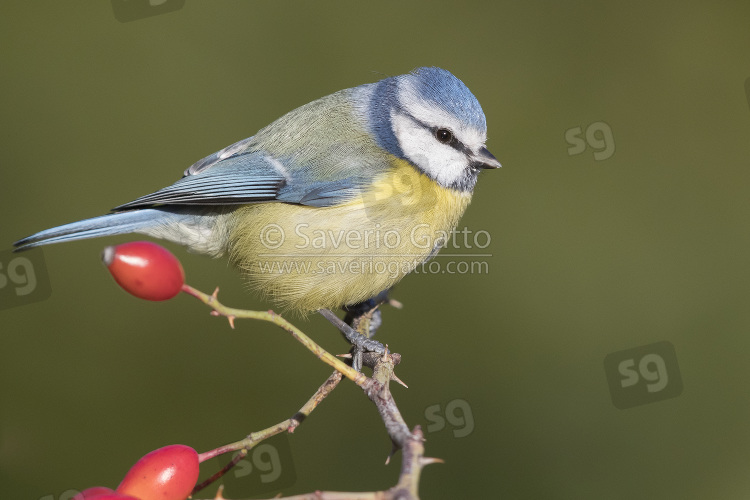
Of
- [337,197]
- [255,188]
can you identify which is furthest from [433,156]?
[255,188]

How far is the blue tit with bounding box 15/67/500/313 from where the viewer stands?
1905mm

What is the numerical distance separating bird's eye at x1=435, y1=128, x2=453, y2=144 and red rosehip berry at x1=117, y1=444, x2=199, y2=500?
1.20 m

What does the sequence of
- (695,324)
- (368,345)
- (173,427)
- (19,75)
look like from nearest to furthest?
1. (368,345)
2. (173,427)
3. (695,324)
4. (19,75)

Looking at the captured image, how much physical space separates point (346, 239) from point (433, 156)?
376 millimetres

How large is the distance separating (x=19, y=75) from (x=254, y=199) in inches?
72.2

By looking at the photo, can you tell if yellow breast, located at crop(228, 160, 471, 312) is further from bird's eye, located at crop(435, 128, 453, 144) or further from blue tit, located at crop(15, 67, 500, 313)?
bird's eye, located at crop(435, 128, 453, 144)

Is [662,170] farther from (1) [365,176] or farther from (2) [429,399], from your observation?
(1) [365,176]

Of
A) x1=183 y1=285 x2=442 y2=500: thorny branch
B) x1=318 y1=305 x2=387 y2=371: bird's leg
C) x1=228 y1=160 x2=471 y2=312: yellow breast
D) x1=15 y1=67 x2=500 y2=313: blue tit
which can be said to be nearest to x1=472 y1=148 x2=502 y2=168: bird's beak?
x1=15 y1=67 x2=500 y2=313: blue tit

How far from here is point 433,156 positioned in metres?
2.01

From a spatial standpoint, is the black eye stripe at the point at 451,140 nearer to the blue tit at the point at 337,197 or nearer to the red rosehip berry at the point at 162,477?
the blue tit at the point at 337,197

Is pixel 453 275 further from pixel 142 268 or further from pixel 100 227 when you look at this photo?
pixel 142 268

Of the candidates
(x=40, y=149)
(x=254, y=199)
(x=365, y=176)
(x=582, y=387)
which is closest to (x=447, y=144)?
(x=365, y=176)

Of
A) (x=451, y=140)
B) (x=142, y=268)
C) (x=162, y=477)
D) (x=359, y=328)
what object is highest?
(x=451, y=140)

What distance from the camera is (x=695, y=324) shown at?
289 centimetres
